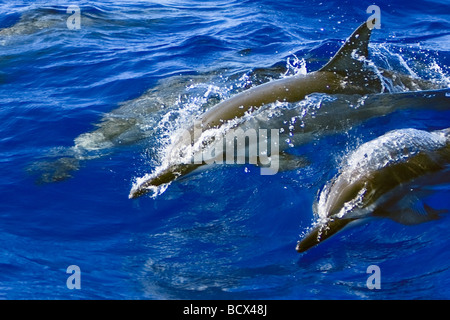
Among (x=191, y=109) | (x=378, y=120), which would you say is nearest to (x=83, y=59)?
(x=191, y=109)

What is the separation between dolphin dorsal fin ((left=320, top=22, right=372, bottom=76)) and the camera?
859 cm

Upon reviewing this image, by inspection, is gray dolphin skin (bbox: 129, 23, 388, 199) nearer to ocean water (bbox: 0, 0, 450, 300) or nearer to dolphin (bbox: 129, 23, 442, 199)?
dolphin (bbox: 129, 23, 442, 199)

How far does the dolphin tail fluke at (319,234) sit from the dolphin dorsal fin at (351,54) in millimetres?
3347

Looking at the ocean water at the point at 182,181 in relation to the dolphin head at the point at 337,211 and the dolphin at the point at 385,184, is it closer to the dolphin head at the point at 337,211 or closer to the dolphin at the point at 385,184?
the dolphin at the point at 385,184

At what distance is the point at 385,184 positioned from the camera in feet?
20.0

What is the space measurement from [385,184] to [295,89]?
2442 mm

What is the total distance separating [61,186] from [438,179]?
14.1 ft

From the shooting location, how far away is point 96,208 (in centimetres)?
738

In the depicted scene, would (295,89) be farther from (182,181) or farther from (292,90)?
(182,181)

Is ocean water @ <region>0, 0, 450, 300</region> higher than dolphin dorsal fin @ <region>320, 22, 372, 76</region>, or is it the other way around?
dolphin dorsal fin @ <region>320, 22, 372, 76</region>

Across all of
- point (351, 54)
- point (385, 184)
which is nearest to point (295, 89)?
point (351, 54)

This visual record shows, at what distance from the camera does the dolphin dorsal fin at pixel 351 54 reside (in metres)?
8.59

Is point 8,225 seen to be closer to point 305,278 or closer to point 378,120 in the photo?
point 305,278

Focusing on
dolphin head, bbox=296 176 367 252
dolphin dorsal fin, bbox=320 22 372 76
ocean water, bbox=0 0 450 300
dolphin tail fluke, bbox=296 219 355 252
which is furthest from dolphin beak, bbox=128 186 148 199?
dolphin dorsal fin, bbox=320 22 372 76
